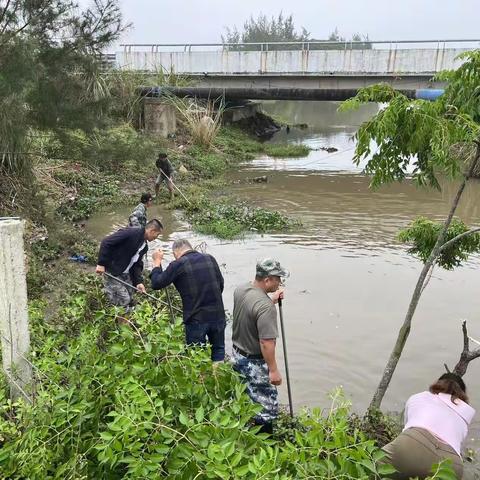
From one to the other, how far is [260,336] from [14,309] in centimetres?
180

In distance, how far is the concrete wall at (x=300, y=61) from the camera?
2128 centimetres

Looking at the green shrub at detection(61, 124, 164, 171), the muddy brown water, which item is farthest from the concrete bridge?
the green shrub at detection(61, 124, 164, 171)

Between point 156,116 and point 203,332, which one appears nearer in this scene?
point 203,332

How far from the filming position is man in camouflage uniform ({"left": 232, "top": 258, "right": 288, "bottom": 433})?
406 cm

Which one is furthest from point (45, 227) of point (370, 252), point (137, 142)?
point (370, 252)

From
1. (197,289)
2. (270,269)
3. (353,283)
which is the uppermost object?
(270,269)

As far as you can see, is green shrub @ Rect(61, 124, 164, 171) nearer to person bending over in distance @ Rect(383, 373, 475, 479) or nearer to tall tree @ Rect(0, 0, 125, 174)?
tall tree @ Rect(0, 0, 125, 174)

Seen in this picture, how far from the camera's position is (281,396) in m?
5.75

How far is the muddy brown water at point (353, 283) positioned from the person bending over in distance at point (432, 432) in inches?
75.1

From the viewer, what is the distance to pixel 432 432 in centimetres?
350

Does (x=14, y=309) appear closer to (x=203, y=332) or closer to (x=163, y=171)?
(x=203, y=332)

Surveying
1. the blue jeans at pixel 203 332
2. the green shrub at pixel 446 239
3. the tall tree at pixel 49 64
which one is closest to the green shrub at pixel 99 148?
the tall tree at pixel 49 64

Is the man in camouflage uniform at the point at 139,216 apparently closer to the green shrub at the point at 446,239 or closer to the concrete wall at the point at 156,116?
the green shrub at the point at 446,239

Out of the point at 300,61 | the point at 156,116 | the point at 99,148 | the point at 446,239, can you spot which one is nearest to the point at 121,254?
the point at 99,148
